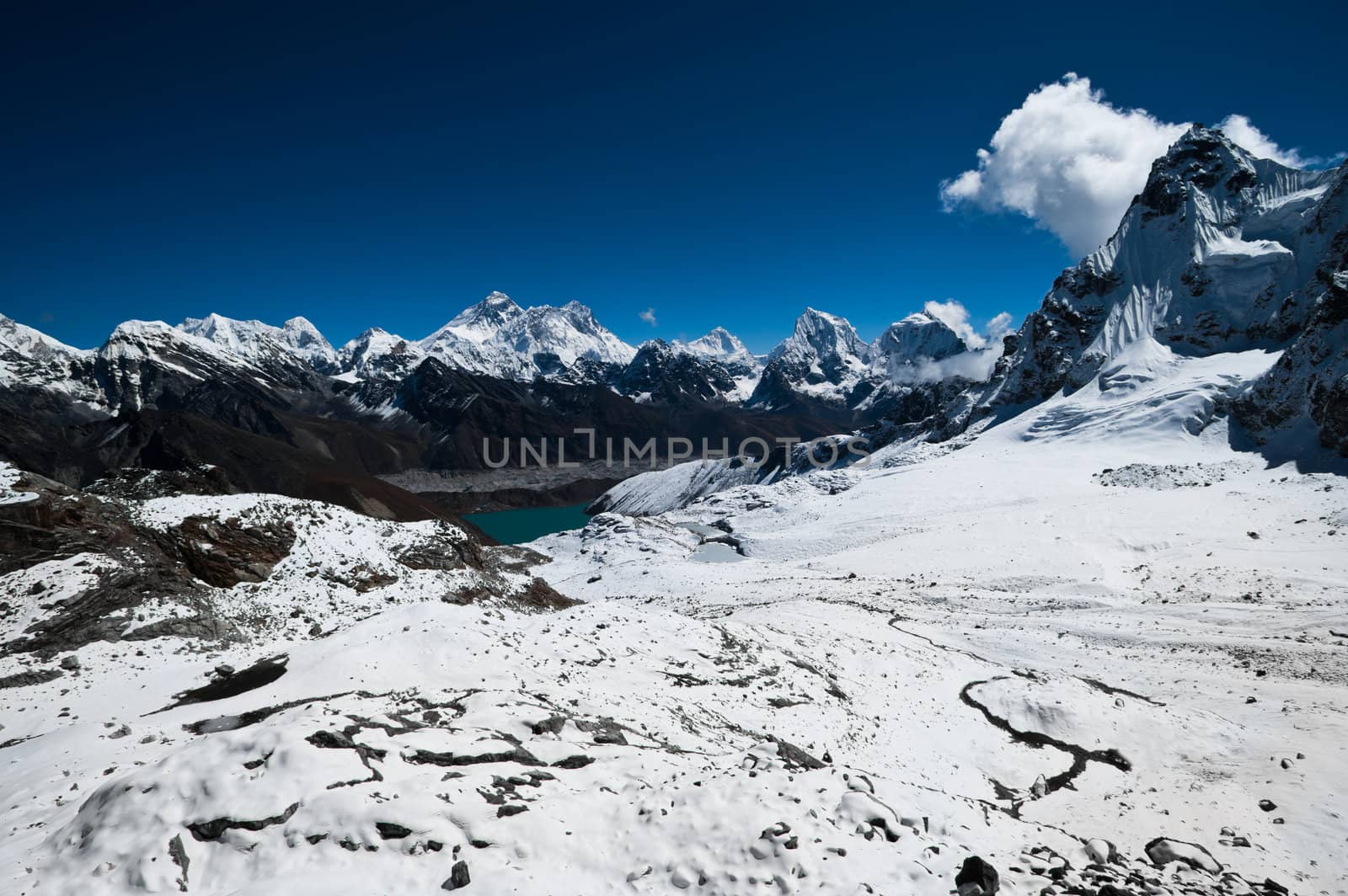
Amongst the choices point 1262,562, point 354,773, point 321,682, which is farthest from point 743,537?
point 354,773

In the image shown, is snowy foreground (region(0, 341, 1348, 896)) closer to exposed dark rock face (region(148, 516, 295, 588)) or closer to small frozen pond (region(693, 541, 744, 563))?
exposed dark rock face (region(148, 516, 295, 588))

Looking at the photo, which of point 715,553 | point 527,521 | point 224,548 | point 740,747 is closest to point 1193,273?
point 715,553

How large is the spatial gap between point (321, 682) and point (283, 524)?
48.1ft

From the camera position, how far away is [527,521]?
161m

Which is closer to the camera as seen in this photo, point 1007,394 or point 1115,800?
point 1115,800

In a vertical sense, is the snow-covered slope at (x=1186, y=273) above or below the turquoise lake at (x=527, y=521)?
above

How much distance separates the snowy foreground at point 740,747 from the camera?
366 inches

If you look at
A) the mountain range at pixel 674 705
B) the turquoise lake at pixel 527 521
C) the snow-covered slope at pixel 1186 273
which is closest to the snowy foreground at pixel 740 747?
the mountain range at pixel 674 705

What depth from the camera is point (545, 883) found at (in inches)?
355

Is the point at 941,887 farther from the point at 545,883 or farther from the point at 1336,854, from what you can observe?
the point at 1336,854

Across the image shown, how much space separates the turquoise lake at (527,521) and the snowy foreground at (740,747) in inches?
4294

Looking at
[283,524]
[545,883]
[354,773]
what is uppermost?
[283,524]

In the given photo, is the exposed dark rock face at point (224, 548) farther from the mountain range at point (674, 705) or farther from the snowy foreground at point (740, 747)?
the snowy foreground at point (740, 747)

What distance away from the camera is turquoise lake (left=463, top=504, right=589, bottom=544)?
469ft
